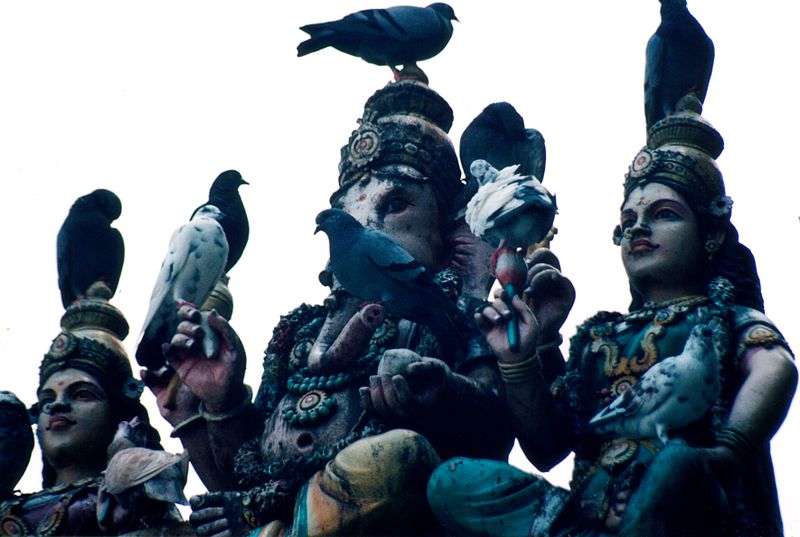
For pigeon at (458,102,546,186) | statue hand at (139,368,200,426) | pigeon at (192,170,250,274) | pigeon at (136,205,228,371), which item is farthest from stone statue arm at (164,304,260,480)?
pigeon at (458,102,546,186)

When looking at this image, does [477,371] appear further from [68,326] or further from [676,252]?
[68,326]

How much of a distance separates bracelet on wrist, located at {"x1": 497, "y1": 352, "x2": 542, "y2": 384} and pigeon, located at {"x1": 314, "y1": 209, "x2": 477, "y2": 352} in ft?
1.73

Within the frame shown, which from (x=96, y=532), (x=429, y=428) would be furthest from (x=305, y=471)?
(x=96, y=532)

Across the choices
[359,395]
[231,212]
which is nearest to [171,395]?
[359,395]

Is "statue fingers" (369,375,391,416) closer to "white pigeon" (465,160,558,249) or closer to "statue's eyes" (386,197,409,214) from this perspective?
"white pigeon" (465,160,558,249)

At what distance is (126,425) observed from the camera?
867cm

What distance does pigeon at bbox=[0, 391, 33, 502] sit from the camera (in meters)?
8.95

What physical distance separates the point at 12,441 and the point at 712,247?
3.31m

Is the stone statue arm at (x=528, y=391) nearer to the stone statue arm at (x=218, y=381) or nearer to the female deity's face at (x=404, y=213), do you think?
the female deity's face at (x=404, y=213)

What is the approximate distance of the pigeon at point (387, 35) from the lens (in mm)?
9539

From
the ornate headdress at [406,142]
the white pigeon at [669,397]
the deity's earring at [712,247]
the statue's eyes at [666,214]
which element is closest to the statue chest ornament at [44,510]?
the ornate headdress at [406,142]

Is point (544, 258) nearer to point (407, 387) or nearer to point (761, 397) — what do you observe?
point (407, 387)

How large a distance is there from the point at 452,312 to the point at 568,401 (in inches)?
24.6

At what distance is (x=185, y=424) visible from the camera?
862 cm
